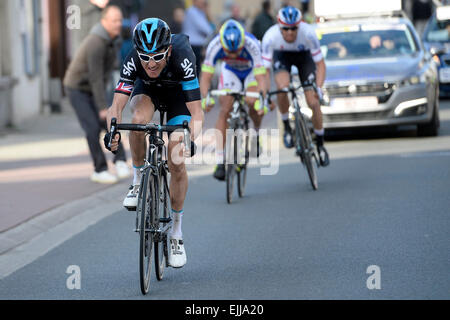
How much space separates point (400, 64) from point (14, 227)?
8.38m

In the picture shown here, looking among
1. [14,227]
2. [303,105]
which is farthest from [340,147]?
[14,227]

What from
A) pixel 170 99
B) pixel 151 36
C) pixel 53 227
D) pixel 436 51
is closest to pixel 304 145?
pixel 53 227

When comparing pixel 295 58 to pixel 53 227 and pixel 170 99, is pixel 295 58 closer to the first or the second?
pixel 53 227

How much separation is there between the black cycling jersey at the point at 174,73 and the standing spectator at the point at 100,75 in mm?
5321

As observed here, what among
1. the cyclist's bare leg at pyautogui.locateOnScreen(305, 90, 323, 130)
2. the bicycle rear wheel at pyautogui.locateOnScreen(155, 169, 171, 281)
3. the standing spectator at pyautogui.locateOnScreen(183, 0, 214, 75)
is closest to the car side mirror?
the standing spectator at pyautogui.locateOnScreen(183, 0, 214, 75)

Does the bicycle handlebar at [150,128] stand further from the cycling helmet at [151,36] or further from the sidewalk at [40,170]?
the sidewalk at [40,170]

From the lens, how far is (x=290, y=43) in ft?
42.1

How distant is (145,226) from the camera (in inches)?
287

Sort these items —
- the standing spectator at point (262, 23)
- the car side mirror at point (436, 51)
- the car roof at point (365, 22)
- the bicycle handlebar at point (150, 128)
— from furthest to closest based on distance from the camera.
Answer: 1. the standing spectator at point (262, 23)
2. the car side mirror at point (436, 51)
3. the car roof at point (365, 22)
4. the bicycle handlebar at point (150, 128)

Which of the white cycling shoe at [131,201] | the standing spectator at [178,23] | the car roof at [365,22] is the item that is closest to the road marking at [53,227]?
the white cycling shoe at [131,201]

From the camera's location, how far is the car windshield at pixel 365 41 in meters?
17.6

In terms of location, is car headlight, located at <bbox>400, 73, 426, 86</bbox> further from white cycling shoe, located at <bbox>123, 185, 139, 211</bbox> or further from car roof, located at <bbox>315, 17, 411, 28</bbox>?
white cycling shoe, located at <bbox>123, 185, 139, 211</bbox>

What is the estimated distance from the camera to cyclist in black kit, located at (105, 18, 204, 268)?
7340mm
